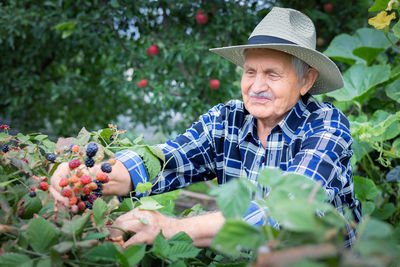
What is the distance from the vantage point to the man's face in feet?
5.84

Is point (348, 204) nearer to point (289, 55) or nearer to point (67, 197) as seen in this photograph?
point (289, 55)

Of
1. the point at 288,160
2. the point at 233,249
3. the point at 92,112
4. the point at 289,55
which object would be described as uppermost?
the point at 289,55

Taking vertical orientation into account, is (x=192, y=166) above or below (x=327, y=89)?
below

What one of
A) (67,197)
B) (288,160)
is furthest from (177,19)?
(67,197)

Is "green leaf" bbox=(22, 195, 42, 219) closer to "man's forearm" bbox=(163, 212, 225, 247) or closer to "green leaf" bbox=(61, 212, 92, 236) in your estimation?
"green leaf" bbox=(61, 212, 92, 236)

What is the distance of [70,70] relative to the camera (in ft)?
16.9

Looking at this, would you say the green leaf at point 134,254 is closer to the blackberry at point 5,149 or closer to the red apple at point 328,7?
the blackberry at point 5,149

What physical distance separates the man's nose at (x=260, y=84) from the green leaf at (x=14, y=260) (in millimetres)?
1167

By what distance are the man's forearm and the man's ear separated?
0.88 metres

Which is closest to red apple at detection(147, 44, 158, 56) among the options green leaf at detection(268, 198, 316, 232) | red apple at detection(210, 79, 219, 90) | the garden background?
the garden background

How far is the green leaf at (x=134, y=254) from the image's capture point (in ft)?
3.05

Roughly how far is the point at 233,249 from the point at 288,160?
3.95 ft

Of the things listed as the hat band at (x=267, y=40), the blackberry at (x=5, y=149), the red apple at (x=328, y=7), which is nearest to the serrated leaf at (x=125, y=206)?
the blackberry at (x=5, y=149)

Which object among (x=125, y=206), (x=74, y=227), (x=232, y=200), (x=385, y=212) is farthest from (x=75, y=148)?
(x=385, y=212)
